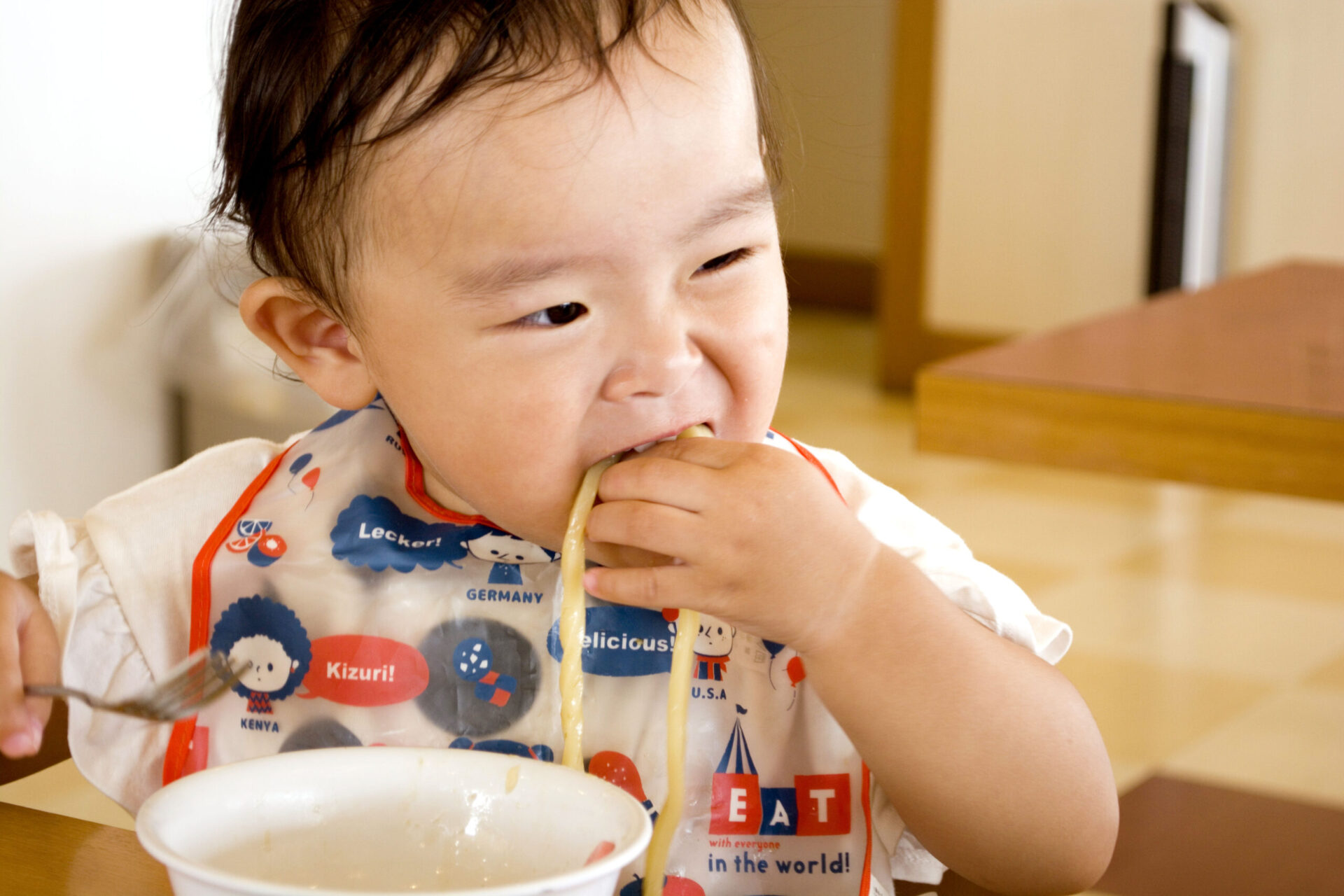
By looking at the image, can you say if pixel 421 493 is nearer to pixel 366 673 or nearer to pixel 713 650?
pixel 366 673

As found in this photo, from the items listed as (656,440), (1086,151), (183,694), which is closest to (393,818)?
(183,694)

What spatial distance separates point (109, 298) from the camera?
224cm

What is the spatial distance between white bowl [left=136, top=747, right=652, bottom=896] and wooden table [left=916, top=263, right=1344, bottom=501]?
0.97 metres

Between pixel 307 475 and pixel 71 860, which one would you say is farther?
pixel 307 475

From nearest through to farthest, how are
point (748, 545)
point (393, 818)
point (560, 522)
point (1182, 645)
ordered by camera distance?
point (393, 818) → point (748, 545) → point (560, 522) → point (1182, 645)

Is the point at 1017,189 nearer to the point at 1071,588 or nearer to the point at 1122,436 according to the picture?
the point at 1071,588

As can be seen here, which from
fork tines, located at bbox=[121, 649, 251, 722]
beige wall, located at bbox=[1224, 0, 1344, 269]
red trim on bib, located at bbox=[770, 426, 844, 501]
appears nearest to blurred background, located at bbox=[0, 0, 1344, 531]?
beige wall, located at bbox=[1224, 0, 1344, 269]

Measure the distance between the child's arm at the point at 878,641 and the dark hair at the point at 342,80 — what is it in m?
0.23

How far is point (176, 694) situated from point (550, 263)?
0.30m

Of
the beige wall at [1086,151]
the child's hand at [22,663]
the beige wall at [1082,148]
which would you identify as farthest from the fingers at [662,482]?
the beige wall at [1086,151]

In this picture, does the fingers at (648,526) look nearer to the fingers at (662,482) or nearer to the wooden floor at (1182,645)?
the fingers at (662,482)

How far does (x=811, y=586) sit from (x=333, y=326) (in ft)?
1.34

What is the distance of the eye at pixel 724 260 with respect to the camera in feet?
2.68

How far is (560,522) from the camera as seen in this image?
861 millimetres
